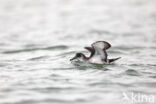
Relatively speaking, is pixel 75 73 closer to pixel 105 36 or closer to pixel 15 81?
pixel 15 81

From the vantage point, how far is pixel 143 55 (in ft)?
52.3

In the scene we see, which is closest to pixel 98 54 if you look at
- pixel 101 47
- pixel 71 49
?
pixel 101 47

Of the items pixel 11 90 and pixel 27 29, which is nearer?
pixel 11 90

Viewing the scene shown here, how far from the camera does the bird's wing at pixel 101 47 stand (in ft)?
40.8

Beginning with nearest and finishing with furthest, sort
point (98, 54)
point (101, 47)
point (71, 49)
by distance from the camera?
point (101, 47) → point (98, 54) → point (71, 49)

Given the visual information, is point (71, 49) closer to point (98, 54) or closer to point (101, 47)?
point (98, 54)

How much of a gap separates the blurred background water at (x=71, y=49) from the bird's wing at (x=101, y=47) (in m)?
0.41

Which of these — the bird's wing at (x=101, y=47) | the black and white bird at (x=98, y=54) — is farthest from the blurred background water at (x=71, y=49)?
the bird's wing at (x=101, y=47)

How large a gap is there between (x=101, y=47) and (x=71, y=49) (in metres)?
4.46

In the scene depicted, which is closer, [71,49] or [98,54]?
[98,54]

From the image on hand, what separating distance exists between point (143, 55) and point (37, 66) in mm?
3582

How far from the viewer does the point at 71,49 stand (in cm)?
1706

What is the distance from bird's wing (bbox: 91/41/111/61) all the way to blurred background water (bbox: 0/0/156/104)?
413mm

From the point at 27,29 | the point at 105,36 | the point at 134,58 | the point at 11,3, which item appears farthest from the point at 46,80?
the point at 11,3
